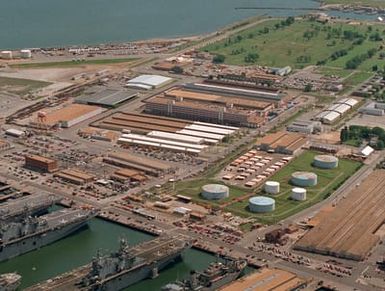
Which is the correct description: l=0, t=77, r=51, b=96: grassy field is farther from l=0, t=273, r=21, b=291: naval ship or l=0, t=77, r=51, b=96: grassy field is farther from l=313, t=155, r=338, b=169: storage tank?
l=0, t=273, r=21, b=291: naval ship

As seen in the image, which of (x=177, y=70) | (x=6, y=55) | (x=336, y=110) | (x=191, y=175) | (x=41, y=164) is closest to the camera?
(x=191, y=175)

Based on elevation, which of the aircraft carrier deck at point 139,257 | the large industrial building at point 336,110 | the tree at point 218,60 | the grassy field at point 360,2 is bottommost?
the aircraft carrier deck at point 139,257

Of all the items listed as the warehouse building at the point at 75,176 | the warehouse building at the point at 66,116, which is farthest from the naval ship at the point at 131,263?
the warehouse building at the point at 66,116

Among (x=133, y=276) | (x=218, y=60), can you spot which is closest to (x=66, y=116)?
(x=218, y=60)

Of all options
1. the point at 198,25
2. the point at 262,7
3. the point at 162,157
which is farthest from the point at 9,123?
the point at 262,7

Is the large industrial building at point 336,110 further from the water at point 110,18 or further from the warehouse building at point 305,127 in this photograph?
the water at point 110,18

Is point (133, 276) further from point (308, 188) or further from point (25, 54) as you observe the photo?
point (25, 54)
